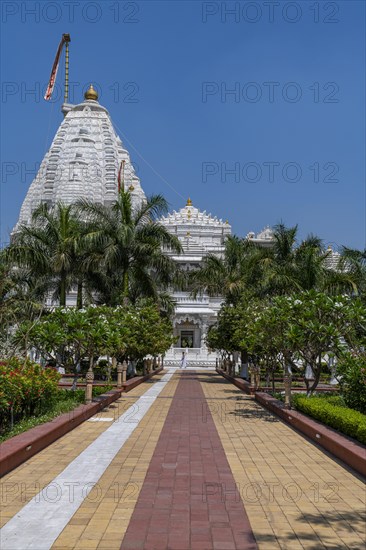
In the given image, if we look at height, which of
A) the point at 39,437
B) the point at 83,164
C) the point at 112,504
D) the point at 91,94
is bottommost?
the point at 112,504

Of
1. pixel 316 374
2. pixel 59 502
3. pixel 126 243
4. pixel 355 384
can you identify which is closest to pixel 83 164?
pixel 126 243

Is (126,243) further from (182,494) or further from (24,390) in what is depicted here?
(182,494)

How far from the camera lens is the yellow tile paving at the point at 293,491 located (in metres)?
6.04

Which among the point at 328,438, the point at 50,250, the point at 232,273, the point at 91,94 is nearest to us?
the point at 328,438

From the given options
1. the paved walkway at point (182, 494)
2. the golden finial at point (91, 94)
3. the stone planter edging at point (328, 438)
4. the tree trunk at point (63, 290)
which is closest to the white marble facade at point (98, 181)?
the golden finial at point (91, 94)

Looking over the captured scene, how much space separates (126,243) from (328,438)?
18062mm

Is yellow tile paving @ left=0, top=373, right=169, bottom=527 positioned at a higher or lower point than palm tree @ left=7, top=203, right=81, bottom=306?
lower

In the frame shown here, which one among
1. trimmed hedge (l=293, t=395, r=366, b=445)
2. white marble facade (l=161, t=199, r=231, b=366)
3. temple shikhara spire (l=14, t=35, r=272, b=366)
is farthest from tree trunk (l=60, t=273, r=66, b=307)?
temple shikhara spire (l=14, t=35, r=272, b=366)

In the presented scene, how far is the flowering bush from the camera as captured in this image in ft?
36.6

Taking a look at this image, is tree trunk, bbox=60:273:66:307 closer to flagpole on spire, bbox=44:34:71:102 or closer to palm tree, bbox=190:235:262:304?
palm tree, bbox=190:235:262:304

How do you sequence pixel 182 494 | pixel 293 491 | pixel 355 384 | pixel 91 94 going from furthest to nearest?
pixel 91 94 → pixel 355 384 → pixel 293 491 → pixel 182 494

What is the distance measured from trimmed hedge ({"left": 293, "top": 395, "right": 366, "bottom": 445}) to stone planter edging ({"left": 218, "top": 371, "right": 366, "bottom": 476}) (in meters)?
0.11

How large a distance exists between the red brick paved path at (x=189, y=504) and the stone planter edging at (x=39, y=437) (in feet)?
6.44

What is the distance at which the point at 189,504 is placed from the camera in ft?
23.2
